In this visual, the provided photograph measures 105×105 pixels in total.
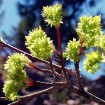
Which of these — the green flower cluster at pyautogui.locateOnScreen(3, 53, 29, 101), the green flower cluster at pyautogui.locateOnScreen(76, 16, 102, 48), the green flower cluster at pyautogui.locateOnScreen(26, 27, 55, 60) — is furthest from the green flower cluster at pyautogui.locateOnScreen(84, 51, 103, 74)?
the green flower cluster at pyautogui.locateOnScreen(3, 53, 29, 101)

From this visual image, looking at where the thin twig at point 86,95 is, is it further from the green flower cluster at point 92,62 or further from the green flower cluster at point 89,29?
the green flower cluster at point 89,29

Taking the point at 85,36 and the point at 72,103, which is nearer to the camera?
the point at 85,36

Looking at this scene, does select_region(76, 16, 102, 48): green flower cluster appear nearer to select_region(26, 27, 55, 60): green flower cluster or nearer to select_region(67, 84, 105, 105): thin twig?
select_region(26, 27, 55, 60): green flower cluster

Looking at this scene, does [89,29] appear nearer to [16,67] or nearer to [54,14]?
[54,14]

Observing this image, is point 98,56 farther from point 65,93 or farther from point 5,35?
point 5,35

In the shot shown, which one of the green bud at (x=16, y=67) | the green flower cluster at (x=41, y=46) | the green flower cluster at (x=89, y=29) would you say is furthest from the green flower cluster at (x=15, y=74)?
the green flower cluster at (x=89, y=29)

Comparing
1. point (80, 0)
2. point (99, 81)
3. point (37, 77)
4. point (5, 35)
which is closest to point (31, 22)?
point (5, 35)
